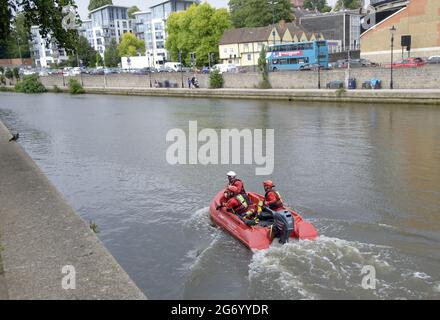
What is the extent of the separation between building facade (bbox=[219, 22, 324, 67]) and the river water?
39.5m

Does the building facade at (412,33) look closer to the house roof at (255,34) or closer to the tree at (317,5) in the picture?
the house roof at (255,34)

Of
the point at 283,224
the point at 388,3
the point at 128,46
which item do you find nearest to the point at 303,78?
the point at 388,3

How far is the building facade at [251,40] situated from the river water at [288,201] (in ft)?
130

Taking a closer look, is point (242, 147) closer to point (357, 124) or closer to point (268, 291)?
point (357, 124)

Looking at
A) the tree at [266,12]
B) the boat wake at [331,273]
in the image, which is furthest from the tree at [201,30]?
the boat wake at [331,273]

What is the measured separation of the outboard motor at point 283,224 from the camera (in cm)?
1068

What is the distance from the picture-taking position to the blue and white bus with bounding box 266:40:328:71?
52.2 m

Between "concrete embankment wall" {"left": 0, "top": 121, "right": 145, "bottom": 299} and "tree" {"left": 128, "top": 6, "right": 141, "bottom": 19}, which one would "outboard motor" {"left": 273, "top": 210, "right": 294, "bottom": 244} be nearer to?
"concrete embankment wall" {"left": 0, "top": 121, "right": 145, "bottom": 299}

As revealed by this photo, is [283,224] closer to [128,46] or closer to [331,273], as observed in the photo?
[331,273]

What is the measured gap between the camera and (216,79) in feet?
178

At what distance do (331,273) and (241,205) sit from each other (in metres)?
3.32

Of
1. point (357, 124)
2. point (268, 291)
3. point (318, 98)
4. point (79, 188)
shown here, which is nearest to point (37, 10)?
point (79, 188)

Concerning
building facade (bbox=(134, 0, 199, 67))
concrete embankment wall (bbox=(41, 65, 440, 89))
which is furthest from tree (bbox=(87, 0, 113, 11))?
concrete embankment wall (bbox=(41, 65, 440, 89))
